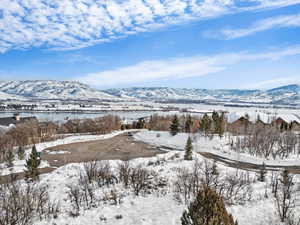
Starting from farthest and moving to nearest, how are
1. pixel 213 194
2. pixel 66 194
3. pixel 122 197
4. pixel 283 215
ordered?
A: 1. pixel 66 194
2. pixel 122 197
3. pixel 283 215
4. pixel 213 194

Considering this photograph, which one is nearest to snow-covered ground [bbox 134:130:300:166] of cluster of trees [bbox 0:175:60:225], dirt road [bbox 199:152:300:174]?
dirt road [bbox 199:152:300:174]

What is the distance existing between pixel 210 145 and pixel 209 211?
2986 cm

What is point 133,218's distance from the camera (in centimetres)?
870

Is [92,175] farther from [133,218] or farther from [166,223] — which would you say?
[166,223]

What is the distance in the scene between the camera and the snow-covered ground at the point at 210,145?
25361 millimetres

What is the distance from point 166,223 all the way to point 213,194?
11.8 feet

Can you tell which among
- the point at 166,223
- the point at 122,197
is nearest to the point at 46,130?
the point at 122,197

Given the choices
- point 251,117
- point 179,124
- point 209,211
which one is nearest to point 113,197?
point 209,211

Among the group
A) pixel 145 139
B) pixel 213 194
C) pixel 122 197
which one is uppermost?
pixel 213 194

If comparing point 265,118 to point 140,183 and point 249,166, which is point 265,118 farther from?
point 140,183

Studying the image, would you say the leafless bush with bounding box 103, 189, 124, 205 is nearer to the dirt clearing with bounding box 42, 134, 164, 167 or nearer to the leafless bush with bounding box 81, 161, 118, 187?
the leafless bush with bounding box 81, 161, 118, 187

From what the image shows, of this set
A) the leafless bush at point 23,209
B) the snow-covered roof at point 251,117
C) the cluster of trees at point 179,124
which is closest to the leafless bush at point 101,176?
the leafless bush at point 23,209

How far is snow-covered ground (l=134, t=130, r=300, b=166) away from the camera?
25361 millimetres

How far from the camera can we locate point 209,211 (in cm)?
536
